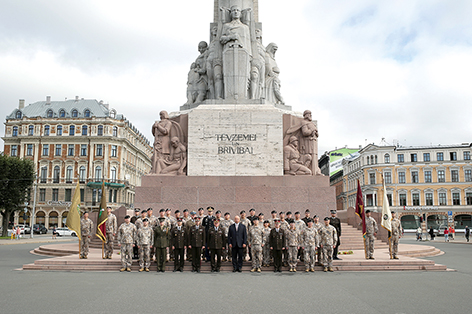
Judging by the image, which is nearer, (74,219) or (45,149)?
(74,219)

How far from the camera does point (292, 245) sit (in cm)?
1041

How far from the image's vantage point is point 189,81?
18.5 m

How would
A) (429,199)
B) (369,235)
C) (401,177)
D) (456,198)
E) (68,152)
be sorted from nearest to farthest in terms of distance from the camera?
(369,235) < (456,198) < (429,199) < (68,152) < (401,177)

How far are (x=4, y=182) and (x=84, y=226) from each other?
28.1 metres

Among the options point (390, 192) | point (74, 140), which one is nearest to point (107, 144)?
point (74, 140)

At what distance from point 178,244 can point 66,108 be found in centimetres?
5976

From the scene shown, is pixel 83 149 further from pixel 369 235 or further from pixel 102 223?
pixel 369 235

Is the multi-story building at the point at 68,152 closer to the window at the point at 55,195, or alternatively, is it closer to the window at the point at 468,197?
the window at the point at 55,195

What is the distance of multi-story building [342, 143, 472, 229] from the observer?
59781 mm

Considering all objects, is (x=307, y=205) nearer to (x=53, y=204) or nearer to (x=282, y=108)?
(x=282, y=108)

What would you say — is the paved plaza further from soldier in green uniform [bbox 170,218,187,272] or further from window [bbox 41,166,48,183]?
window [bbox 41,166,48,183]

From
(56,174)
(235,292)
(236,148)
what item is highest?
(56,174)

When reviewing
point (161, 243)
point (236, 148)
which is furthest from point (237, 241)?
point (236, 148)

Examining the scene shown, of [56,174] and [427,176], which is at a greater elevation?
[56,174]
